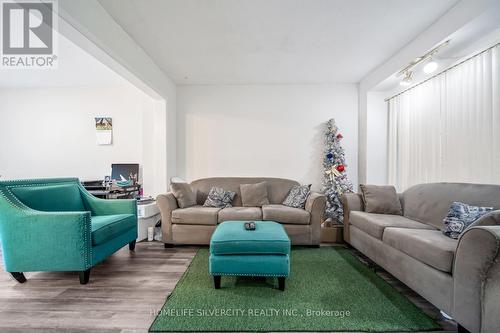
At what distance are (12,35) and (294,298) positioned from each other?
4.21m

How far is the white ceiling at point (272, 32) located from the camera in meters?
2.20

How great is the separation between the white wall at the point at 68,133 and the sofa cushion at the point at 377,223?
13.0 ft

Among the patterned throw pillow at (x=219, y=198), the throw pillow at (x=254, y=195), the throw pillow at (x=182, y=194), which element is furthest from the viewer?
the throw pillow at (x=254, y=195)

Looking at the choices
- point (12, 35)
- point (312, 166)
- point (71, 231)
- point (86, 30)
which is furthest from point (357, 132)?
point (12, 35)

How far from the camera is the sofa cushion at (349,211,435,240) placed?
94.1 inches

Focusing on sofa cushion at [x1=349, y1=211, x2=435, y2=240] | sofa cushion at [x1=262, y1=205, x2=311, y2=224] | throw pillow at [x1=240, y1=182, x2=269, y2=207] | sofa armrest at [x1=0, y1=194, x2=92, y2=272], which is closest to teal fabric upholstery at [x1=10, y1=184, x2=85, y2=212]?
sofa armrest at [x1=0, y1=194, x2=92, y2=272]

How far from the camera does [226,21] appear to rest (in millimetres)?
2424

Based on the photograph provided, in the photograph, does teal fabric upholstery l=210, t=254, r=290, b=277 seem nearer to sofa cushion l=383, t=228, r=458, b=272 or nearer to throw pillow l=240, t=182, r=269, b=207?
sofa cushion l=383, t=228, r=458, b=272

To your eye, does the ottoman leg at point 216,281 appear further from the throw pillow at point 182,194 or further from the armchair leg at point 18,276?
the armchair leg at point 18,276

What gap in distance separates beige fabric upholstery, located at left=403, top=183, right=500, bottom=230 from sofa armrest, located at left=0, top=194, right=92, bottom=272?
3.69 m

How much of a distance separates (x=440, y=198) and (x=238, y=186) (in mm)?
2774

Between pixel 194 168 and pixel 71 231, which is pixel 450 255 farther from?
pixel 194 168

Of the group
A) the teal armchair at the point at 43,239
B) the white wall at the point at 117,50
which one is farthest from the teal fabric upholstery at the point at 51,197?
the white wall at the point at 117,50

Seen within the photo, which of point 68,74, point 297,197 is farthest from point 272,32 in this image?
point 68,74
